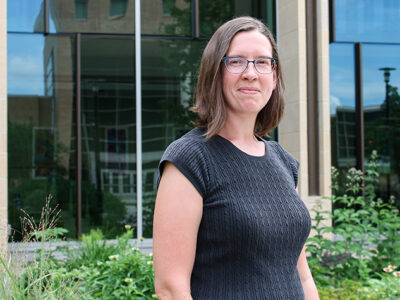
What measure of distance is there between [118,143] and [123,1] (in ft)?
7.38

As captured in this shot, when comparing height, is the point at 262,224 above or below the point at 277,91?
below

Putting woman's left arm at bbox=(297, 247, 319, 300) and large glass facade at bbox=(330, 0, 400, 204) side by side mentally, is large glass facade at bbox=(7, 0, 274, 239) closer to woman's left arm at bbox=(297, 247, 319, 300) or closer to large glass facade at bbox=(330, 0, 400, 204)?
large glass facade at bbox=(330, 0, 400, 204)

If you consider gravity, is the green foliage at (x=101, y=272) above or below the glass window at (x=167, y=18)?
below

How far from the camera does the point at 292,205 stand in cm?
167

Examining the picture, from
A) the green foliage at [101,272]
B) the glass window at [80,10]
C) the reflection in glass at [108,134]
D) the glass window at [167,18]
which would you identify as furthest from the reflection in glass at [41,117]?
the green foliage at [101,272]

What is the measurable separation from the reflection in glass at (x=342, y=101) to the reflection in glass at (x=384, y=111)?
10.8 inches

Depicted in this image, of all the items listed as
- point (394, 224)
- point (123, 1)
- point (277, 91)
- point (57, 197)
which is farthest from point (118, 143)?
point (277, 91)

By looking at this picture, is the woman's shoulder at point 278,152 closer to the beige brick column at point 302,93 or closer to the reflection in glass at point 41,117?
the beige brick column at point 302,93

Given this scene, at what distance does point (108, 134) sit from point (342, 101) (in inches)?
151

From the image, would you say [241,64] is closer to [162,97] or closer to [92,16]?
[162,97]

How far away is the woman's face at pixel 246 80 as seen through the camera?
1.58 m

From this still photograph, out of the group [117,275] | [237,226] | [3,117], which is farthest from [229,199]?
[3,117]

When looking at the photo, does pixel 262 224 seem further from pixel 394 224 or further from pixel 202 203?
pixel 394 224

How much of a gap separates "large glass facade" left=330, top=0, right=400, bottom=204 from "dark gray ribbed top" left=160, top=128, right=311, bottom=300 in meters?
6.80
